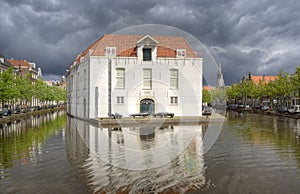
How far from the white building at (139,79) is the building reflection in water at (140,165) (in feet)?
77.8

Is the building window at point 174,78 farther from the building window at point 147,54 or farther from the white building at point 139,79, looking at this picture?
the building window at point 147,54

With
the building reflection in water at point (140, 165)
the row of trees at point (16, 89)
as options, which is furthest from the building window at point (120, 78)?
the building reflection in water at point (140, 165)

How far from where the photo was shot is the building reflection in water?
11.1 metres

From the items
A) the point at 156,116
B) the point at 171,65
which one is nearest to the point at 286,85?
the point at 171,65

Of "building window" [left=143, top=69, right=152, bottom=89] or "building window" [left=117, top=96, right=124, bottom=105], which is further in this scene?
"building window" [left=143, top=69, right=152, bottom=89]

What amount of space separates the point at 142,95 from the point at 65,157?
30.6 m

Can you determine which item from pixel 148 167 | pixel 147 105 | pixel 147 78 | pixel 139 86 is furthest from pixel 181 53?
pixel 148 167

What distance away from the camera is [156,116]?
44.8m

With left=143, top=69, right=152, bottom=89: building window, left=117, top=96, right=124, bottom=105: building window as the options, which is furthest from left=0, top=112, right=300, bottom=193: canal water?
left=143, top=69, right=152, bottom=89: building window

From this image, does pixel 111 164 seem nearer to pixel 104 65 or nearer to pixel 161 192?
pixel 161 192

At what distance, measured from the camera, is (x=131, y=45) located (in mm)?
49594

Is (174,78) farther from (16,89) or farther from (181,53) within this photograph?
(16,89)

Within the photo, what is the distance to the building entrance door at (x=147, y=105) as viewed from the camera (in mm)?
47094

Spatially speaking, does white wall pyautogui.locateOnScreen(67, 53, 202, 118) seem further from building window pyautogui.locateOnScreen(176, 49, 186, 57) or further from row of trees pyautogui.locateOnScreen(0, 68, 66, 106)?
row of trees pyautogui.locateOnScreen(0, 68, 66, 106)
